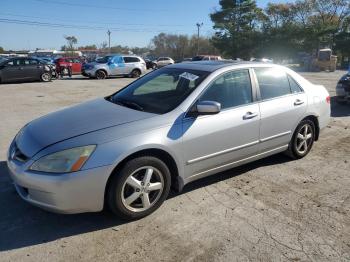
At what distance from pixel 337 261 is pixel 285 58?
5626cm

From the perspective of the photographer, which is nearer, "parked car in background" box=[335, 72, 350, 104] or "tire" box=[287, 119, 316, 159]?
"tire" box=[287, 119, 316, 159]

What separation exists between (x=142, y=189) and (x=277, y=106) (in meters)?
2.28

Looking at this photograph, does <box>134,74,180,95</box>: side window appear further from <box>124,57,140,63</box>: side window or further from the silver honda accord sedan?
<box>124,57,140,63</box>: side window

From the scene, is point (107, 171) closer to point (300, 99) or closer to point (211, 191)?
point (211, 191)

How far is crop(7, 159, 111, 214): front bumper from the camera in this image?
315 centimetres

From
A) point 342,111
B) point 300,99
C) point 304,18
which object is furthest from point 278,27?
point 300,99

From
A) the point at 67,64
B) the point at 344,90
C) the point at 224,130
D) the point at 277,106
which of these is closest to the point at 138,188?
the point at 224,130

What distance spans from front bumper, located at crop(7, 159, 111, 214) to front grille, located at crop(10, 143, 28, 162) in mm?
86

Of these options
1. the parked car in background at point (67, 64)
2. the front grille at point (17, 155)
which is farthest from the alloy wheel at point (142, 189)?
the parked car in background at point (67, 64)

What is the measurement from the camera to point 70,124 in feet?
12.3

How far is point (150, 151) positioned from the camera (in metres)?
3.59

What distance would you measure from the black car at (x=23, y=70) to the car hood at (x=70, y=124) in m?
17.6

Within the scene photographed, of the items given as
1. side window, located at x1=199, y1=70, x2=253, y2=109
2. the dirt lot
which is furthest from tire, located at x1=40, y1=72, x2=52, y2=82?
side window, located at x1=199, y1=70, x2=253, y2=109

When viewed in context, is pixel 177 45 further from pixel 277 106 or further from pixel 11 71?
pixel 277 106
